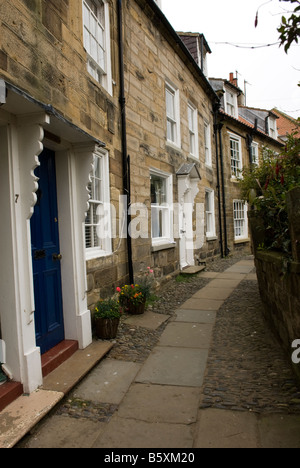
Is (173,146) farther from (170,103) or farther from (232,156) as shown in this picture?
(232,156)

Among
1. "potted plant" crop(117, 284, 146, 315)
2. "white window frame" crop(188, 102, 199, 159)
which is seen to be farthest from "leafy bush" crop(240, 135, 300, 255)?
"white window frame" crop(188, 102, 199, 159)

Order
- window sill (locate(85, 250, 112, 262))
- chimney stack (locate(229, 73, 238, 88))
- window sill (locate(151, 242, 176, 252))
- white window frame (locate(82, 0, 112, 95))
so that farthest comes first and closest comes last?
1. chimney stack (locate(229, 73, 238, 88))
2. window sill (locate(151, 242, 176, 252))
3. white window frame (locate(82, 0, 112, 95))
4. window sill (locate(85, 250, 112, 262))

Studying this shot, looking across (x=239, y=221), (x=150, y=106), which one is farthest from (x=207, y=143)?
(x=150, y=106)

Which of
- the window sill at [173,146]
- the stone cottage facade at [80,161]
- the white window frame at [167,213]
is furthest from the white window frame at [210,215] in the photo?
the white window frame at [167,213]

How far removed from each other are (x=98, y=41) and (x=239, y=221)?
11.4 metres

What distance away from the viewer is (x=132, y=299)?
5516mm

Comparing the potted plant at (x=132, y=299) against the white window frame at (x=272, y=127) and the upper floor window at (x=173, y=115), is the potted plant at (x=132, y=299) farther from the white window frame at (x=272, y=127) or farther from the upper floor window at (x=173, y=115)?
the white window frame at (x=272, y=127)

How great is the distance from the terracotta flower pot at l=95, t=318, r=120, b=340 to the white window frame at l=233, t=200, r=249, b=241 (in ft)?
36.4

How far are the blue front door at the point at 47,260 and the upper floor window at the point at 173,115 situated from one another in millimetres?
5358

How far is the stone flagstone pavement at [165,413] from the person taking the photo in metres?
2.46

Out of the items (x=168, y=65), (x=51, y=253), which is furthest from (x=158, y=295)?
(x=168, y=65)

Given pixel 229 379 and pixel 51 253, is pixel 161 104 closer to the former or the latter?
pixel 51 253

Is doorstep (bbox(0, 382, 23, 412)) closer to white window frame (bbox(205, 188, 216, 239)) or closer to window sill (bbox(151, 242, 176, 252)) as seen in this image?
window sill (bbox(151, 242, 176, 252))

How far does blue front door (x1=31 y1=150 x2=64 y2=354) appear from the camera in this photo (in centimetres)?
366
